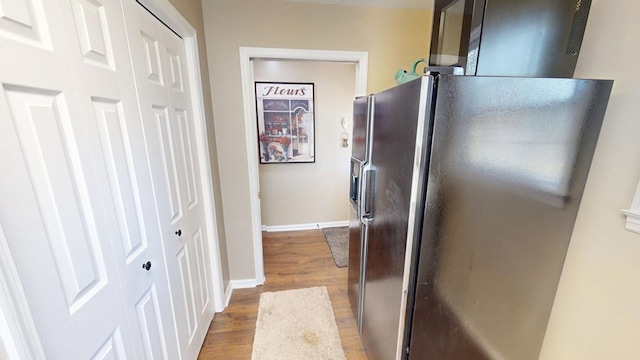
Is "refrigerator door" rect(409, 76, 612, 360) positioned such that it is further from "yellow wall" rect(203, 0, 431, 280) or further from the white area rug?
"yellow wall" rect(203, 0, 431, 280)

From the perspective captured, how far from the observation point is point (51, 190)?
626 mm

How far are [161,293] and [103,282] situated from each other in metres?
0.45

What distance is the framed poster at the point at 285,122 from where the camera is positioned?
3.18 meters

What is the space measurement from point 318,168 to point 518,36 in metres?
2.79

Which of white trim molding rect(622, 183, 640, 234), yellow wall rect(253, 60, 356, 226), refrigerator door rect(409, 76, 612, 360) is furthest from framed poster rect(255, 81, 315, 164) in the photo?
white trim molding rect(622, 183, 640, 234)

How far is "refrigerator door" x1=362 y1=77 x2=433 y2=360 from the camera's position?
2.99 feet

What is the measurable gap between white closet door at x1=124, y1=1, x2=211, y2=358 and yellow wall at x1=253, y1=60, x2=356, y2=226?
1704mm

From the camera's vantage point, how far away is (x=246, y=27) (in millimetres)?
1910

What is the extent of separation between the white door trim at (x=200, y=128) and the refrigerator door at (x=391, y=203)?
120cm

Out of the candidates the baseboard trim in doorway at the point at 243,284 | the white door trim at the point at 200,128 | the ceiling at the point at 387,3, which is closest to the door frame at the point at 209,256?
the white door trim at the point at 200,128

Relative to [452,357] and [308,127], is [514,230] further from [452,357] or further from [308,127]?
[308,127]

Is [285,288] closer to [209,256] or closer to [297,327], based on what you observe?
[297,327]

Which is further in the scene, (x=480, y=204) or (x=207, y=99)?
(x=207, y=99)

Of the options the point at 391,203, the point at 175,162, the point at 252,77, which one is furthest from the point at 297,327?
the point at 252,77
